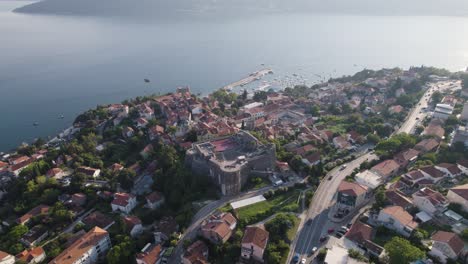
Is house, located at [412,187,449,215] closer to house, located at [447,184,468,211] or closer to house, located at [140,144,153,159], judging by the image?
house, located at [447,184,468,211]

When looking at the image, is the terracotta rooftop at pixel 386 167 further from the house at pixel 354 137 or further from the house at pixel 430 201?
Result: the house at pixel 354 137

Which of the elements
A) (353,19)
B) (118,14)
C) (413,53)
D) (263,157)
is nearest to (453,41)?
(413,53)

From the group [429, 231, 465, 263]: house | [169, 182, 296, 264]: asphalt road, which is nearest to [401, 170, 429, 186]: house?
[429, 231, 465, 263]: house

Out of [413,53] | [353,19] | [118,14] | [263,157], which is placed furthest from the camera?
[118,14]

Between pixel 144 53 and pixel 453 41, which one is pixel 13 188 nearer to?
pixel 144 53

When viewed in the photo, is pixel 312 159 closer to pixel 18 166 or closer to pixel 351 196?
pixel 351 196

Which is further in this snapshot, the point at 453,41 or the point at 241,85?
the point at 453,41

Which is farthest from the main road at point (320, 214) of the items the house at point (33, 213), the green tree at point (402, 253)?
the house at point (33, 213)
